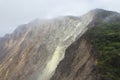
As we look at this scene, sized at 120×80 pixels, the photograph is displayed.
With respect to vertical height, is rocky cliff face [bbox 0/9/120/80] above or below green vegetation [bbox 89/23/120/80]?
below

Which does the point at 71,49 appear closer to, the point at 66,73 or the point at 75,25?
the point at 66,73

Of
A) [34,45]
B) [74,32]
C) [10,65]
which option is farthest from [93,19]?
[10,65]

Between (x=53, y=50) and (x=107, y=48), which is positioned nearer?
(x=107, y=48)

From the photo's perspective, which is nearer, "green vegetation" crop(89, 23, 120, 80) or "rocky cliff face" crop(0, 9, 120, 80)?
"green vegetation" crop(89, 23, 120, 80)

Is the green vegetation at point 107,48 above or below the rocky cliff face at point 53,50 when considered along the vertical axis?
above

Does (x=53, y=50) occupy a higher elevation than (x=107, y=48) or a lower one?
lower
